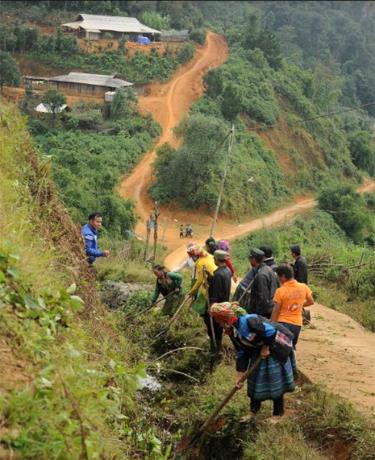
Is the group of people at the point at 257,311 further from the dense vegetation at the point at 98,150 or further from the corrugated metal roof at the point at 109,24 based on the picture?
the corrugated metal roof at the point at 109,24

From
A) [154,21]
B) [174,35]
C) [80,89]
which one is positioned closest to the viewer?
[80,89]

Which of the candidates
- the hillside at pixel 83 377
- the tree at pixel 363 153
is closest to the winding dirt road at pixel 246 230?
the hillside at pixel 83 377

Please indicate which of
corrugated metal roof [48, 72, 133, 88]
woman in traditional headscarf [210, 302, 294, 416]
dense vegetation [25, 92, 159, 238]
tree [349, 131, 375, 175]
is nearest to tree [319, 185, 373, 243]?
dense vegetation [25, 92, 159, 238]

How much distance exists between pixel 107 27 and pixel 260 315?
45.1 meters

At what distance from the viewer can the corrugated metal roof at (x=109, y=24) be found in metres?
46.9

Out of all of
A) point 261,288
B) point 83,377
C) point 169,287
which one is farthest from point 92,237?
point 83,377

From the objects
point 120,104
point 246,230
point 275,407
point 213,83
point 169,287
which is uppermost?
point 275,407

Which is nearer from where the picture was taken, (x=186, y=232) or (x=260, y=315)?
(x=260, y=315)

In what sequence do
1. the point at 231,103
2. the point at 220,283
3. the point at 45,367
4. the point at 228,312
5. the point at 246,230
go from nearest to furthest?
1. the point at 45,367
2. the point at 228,312
3. the point at 220,283
4. the point at 246,230
5. the point at 231,103

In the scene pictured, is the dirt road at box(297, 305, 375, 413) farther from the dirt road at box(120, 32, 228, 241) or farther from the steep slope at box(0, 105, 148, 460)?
the dirt road at box(120, 32, 228, 241)

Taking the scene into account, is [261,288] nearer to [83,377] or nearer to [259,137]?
[83,377]

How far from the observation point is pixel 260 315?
6207mm

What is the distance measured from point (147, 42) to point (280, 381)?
1820 inches

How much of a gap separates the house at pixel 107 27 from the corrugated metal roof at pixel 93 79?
7.08 meters
